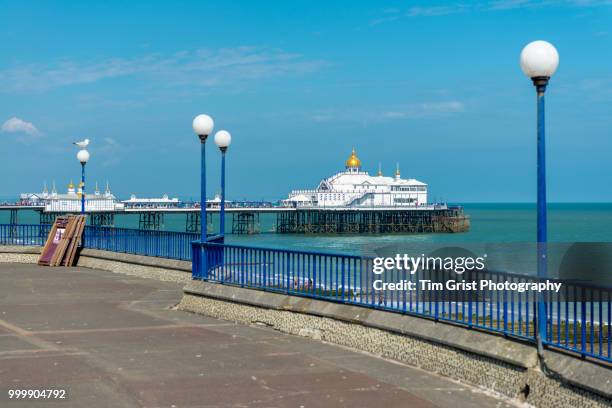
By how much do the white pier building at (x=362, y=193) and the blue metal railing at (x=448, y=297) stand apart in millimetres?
135892

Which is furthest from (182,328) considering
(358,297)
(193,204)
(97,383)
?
(193,204)

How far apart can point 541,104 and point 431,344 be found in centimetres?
321

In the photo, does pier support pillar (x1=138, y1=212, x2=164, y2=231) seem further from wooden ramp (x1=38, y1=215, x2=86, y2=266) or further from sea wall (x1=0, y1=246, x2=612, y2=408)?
sea wall (x1=0, y1=246, x2=612, y2=408)

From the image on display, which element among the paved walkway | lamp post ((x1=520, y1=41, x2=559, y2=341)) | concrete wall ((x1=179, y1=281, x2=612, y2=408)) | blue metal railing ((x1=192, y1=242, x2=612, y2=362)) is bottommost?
the paved walkway

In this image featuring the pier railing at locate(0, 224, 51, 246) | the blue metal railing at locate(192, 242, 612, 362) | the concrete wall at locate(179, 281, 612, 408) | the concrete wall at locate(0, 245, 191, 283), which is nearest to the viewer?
the concrete wall at locate(179, 281, 612, 408)

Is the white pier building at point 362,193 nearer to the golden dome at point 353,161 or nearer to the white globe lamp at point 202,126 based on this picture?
the golden dome at point 353,161

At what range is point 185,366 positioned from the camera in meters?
10.4

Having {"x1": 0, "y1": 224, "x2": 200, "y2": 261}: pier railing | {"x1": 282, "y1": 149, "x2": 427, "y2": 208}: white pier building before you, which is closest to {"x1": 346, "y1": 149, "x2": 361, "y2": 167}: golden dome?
{"x1": 282, "y1": 149, "x2": 427, "y2": 208}: white pier building

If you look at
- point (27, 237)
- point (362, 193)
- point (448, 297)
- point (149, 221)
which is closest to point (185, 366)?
point (448, 297)

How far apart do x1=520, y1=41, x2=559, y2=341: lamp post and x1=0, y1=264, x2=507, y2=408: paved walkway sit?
1.42m

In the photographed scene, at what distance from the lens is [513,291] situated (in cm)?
930

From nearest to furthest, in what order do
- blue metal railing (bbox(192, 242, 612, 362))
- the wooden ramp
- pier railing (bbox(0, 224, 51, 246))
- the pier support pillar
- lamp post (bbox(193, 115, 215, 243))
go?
blue metal railing (bbox(192, 242, 612, 362)), lamp post (bbox(193, 115, 215, 243)), the wooden ramp, pier railing (bbox(0, 224, 51, 246)), the pier support pillar

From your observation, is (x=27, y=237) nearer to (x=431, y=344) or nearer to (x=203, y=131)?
(x=203, y=131)

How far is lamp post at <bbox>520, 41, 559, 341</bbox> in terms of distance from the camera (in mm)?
8766
